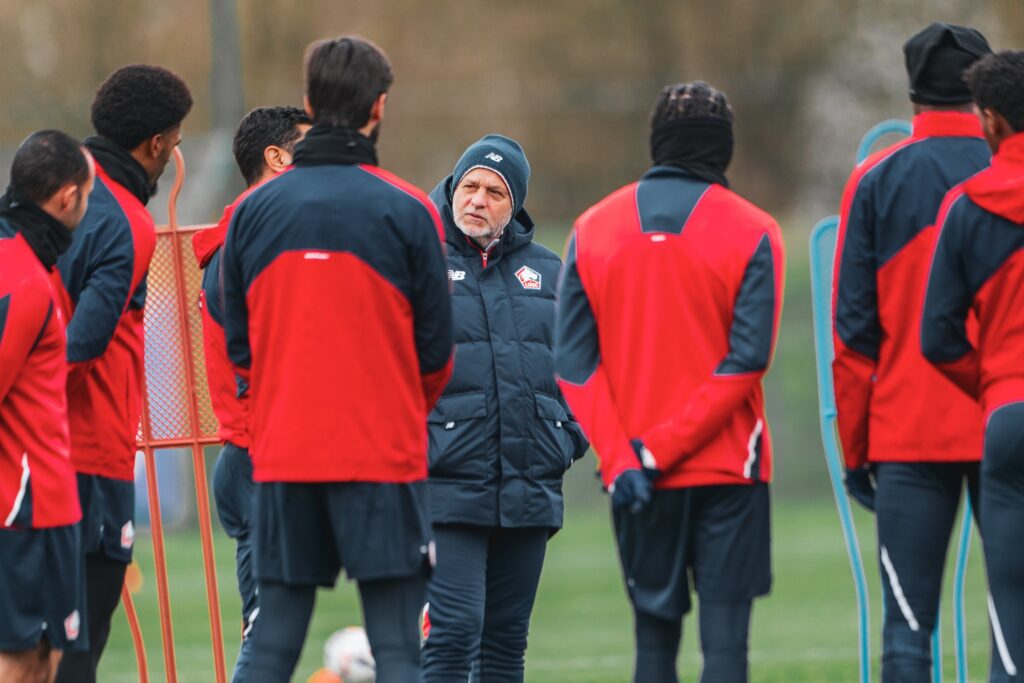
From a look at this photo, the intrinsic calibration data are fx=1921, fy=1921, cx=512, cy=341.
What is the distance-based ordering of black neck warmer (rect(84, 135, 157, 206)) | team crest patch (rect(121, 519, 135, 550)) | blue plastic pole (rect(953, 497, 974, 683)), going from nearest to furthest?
team crest patch (rect(121, 519, 135, 550)), black neck warmer (rect(84, 135, 157, 206)), blue plastic pole (rect(953, 497, 974, 683))

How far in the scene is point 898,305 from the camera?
588 centimetres

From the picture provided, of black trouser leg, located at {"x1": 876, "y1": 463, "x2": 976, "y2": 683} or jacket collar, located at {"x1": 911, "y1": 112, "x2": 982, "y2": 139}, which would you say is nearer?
black trouser leg, located at {"x1": 876, "y1": 463, "x2": 976, "y2": 683}

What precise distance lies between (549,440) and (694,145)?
160cm

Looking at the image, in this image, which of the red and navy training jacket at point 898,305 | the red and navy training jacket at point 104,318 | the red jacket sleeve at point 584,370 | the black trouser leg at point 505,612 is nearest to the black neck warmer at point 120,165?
the red and navy training jacket at point 104,318

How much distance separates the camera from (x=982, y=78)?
561 centimetres

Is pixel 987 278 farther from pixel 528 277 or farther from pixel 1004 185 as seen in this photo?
pixel 528 277

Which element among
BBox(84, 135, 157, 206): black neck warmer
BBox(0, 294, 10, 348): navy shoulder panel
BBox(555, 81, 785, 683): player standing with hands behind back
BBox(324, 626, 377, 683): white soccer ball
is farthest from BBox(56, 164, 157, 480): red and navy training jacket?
BBox(324, 626, 377, 683): white soccer ball

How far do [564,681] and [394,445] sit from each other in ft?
15.3

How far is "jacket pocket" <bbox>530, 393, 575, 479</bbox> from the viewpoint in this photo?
688 centimetres

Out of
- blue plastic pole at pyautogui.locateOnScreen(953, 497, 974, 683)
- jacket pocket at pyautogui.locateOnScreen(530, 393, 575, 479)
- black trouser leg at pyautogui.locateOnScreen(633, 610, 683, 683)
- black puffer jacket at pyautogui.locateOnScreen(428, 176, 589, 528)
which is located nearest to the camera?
black trouser leg at pyautogui.locateOnScreen(633, 610, 683, 683)

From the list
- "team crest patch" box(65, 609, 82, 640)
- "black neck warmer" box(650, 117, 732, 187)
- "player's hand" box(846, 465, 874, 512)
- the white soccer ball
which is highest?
"black neck warmer" box(650, 117, 732, 187)

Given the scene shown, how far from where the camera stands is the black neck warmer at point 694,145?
5.69m

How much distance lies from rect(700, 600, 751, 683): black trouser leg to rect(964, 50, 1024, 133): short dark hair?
5.28 ft

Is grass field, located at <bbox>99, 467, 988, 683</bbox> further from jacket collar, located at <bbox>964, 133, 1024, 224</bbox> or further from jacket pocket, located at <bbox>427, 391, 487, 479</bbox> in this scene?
jacket collar, located at <bbox>964, 133, 1024, 224</bbox>
